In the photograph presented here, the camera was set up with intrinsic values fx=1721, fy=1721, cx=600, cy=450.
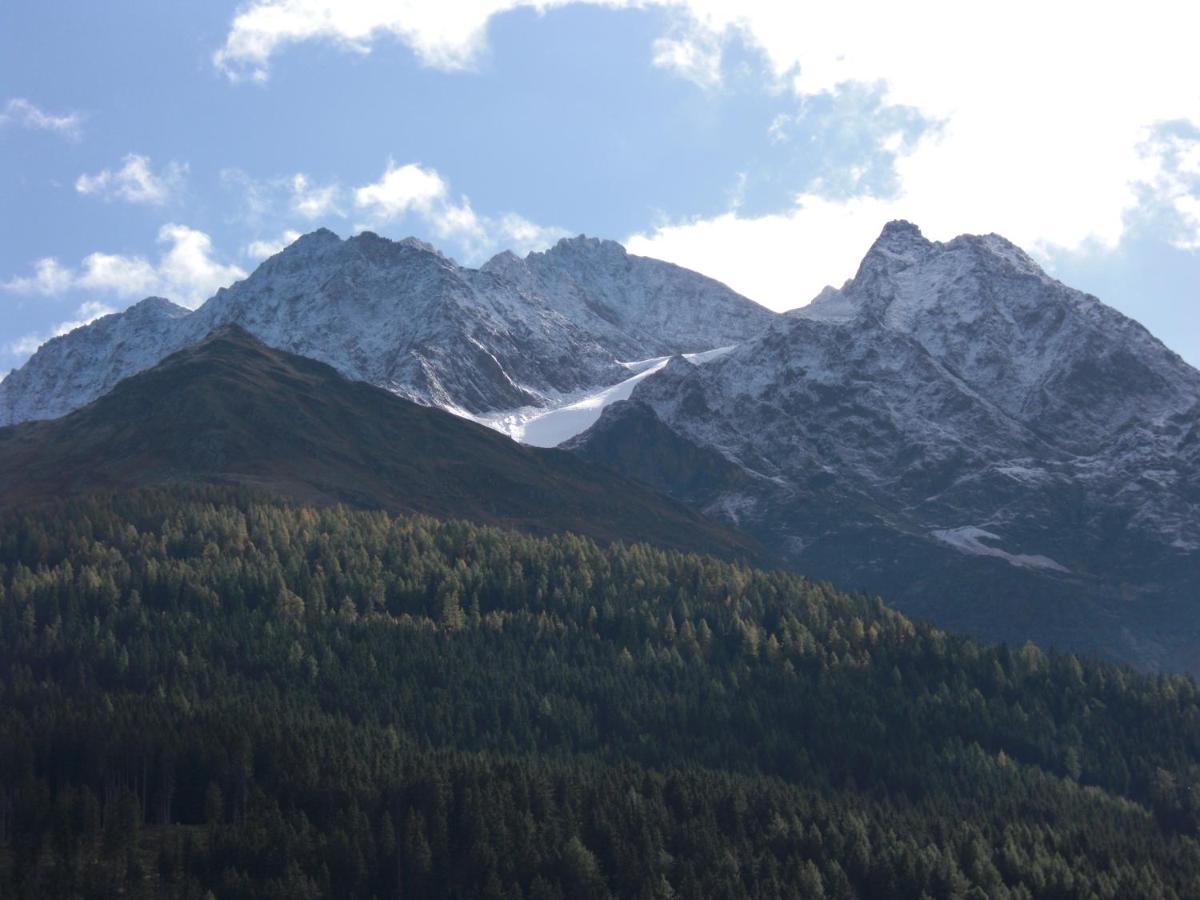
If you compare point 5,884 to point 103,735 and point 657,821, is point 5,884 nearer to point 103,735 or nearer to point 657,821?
point 103,735

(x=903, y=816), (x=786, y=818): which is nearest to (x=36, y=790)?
(x=786, y=818)

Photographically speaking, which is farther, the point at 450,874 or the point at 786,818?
the point at 786,818

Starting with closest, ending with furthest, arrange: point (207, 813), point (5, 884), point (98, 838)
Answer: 1. point (5, 884)
2. point (98, 838)
3. point (207, 813)

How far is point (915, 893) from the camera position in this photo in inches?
6531

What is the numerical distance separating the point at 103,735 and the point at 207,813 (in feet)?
53.6

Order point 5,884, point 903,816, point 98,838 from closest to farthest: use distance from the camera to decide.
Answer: point 5,884
point 98,838
point 903,816

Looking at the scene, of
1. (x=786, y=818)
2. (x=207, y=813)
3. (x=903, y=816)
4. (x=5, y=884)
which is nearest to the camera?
(x=5, y=884)

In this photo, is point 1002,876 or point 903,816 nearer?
point 1002,876

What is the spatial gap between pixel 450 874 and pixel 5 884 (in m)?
39.6

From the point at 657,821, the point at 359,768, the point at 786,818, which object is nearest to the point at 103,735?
the point at 359,768

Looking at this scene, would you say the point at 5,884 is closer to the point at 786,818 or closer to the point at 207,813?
the point at 207,813

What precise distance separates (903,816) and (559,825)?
43374mm

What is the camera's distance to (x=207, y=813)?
16525 centimetres

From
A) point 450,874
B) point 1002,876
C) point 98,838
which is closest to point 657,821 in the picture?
point 450,874
